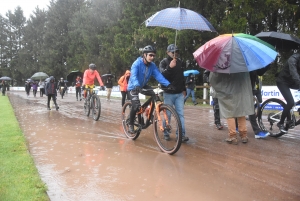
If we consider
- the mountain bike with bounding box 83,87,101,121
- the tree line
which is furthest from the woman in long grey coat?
the mountain bike with bounding box 83,87,101,121

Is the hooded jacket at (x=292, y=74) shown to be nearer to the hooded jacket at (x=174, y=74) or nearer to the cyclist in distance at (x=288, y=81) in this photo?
the cyclist in distance at (x=288, y=81)

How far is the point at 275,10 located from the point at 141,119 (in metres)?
12.4

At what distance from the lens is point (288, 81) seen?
20.5 ft

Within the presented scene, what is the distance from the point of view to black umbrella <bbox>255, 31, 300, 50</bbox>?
21.3 feet

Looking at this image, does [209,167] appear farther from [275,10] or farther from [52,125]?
[275,10]

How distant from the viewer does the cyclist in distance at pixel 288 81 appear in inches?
232

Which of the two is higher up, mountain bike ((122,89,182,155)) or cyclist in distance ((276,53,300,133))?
cyclist in distance ((276,53,300,133))

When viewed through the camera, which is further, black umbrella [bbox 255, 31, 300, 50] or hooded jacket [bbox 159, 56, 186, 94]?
black umbrella [bbox 255, 31, 300, 50]

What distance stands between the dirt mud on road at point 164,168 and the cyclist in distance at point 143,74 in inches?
43.9

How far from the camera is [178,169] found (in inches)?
182

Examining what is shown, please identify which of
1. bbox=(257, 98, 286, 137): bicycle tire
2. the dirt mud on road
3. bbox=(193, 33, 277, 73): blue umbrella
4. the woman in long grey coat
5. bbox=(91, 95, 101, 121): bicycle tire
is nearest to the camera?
the dirt mud on road

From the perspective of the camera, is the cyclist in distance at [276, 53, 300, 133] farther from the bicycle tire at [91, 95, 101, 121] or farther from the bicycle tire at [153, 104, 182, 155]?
the bicycle tire at [91, 95, 101, 121]

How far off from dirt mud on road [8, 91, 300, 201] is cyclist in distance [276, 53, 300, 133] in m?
0.61

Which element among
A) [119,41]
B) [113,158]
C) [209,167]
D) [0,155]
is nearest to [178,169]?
[209,167]
